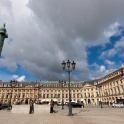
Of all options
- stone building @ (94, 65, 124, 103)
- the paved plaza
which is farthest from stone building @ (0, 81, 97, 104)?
the paved plaza

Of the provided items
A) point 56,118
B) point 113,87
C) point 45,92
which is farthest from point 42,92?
point 56,118

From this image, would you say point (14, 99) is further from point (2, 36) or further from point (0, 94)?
point (2, 36)

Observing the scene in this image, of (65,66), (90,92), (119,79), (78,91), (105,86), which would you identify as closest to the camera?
(65,66)

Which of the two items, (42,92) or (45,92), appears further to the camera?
(45,92)

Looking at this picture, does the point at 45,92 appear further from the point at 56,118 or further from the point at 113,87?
the point at 56,118

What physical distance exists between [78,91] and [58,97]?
15.4m

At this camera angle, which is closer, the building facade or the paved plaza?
the paved plaza

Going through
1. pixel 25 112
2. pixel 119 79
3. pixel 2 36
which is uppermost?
pixel 119 79

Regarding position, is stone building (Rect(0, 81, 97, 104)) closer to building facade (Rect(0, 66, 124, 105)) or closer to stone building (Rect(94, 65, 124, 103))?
building facade (Rect(0, 66, 124, 105))

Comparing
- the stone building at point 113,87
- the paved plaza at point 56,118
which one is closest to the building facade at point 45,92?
the stone building at point 113,87

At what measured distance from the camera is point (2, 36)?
10.5 metres

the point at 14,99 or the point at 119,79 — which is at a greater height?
the point at 119,79

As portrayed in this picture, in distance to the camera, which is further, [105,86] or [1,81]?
[1,81]

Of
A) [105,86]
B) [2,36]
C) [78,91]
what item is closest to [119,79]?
[105,86]
